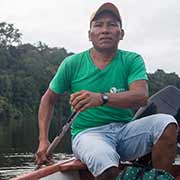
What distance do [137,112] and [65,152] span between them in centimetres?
4265

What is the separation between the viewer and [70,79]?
15.0ft

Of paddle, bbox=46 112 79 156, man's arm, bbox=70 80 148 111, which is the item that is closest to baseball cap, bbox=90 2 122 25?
man's arm, bbox=70 80 148 111

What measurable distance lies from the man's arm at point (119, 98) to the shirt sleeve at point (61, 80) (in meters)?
0.64

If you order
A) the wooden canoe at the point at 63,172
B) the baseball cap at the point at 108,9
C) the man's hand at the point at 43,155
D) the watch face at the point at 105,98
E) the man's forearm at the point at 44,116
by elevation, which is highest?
the baseball cap at the point at 108,9

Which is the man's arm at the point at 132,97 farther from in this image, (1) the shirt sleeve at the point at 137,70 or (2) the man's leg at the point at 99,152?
(2) the man's leg at the point at 99,152

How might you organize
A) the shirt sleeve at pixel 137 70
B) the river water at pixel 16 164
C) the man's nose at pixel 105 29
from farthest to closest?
the river water at pixel 16 164
the man's nose at pixel 105 29
the shirt sleeve at pixel 137 70

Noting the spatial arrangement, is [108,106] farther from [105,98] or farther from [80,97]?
[80,97]

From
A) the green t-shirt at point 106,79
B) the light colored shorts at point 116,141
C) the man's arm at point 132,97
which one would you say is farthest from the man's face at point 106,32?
the light colored shorts at point 116,141

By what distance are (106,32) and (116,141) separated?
0.92m

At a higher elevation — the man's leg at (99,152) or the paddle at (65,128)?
the paddle at (65,128)

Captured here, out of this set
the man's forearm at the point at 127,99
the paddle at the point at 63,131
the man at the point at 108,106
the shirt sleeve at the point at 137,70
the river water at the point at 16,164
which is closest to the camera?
the man at the point at 108,106

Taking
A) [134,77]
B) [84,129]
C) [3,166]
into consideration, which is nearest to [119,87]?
[134,77]

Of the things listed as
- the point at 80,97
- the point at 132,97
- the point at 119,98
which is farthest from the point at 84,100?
the point at 132,97

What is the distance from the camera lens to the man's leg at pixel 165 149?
12.5 feet
